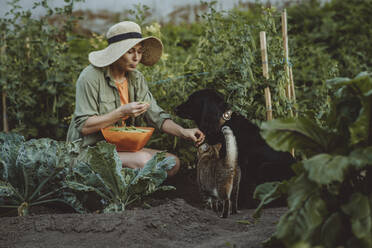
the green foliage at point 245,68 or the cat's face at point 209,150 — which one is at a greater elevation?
the green foliage at point 245,68

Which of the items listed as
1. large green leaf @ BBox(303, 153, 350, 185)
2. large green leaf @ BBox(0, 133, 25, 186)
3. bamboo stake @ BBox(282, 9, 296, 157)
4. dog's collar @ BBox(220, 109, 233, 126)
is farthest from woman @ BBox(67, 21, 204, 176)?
large green leaf @ BBox(303, 153, 350, 185)

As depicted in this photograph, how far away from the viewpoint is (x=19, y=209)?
279 centimetres

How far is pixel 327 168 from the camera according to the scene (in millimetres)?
1581

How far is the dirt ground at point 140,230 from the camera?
2.24 m

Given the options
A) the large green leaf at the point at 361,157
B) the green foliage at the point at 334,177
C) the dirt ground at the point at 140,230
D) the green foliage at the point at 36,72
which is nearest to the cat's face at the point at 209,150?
the dirt ground at the point at 140,230

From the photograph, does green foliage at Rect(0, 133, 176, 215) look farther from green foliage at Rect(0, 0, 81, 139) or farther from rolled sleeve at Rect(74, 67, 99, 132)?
green foliage at Rect(0, 0, 81, 139)

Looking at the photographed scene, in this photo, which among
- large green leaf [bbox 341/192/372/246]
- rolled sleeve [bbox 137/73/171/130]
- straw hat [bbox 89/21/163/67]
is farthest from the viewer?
rolled sleeve [bbox 137/73/171/130]

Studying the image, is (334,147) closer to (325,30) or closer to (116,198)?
(116,198)

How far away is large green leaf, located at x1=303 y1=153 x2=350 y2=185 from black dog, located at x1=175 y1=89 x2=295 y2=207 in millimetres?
1242

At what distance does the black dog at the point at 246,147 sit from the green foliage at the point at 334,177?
0.96 m

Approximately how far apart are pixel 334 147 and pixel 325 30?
4731mm

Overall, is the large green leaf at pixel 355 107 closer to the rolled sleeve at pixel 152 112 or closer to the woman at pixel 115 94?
the woman at pixel 115 94

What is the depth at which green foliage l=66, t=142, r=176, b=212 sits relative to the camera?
9.08 feet

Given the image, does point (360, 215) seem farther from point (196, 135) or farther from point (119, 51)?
point (119, 51)
